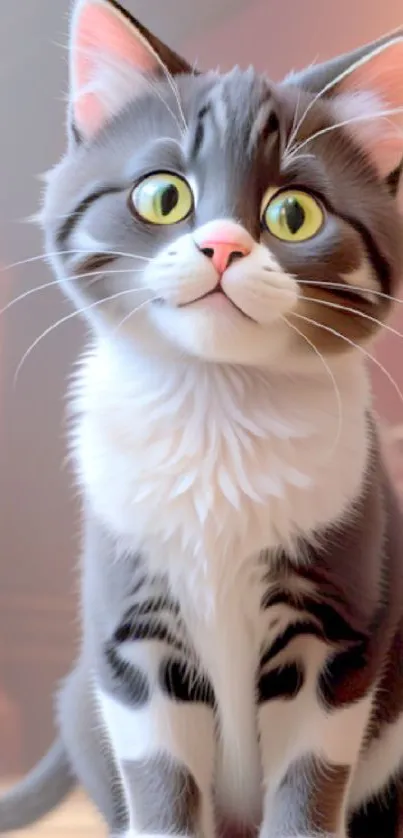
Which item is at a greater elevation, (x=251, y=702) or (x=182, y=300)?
(x=182, y=300)

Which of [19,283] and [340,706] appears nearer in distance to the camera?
[340,706]

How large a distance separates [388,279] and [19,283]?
538 millimetres

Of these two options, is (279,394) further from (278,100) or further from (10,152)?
(10,152)

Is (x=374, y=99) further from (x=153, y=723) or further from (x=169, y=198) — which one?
(x=153, y=723)

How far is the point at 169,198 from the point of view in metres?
0.67

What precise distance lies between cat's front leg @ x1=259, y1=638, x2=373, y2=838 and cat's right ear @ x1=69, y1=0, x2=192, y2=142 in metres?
0.44

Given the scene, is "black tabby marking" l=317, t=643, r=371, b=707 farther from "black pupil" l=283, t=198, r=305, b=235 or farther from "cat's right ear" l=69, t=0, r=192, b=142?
"cat's right ear" l=69, t=0, r=192, b=142

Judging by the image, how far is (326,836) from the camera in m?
0.71

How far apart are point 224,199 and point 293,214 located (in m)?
0.05

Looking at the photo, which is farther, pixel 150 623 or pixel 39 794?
pixel 39 794

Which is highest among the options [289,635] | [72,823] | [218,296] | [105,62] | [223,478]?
[105,62]

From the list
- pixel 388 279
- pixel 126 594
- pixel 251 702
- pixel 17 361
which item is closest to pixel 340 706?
pixel 251 702

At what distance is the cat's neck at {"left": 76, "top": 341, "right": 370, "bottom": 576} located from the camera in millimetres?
706

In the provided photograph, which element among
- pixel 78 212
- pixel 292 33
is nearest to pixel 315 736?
pixel 78 212
